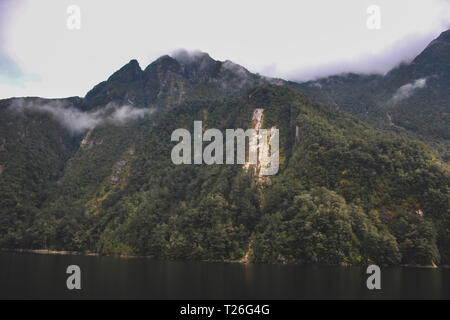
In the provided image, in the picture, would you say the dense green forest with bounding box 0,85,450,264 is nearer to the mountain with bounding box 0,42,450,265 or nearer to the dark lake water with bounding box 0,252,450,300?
the mountain with bounding box 0,42,450,265

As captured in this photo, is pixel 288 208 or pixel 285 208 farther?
pixel 285 208

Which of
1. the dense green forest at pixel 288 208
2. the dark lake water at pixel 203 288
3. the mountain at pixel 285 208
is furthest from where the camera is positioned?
the mountain at pixel 285 208

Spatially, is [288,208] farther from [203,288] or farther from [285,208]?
[203,288]

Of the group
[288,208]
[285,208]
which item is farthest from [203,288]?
[285,208]

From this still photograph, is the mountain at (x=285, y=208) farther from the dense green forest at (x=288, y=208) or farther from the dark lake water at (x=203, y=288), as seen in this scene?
the dark lake water at (x=203, y=288)

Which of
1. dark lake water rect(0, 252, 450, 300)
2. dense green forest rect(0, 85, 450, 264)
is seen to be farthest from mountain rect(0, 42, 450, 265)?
dark lake water rect(0, 252, 450, 300)

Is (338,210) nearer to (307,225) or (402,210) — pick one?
(307,225)

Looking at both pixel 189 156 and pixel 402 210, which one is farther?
pixel 189 156

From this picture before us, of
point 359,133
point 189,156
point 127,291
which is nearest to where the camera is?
point 127,291

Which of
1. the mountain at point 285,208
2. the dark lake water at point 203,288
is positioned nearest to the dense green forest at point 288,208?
the mountain at point 285,208

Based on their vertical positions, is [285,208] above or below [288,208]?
below
